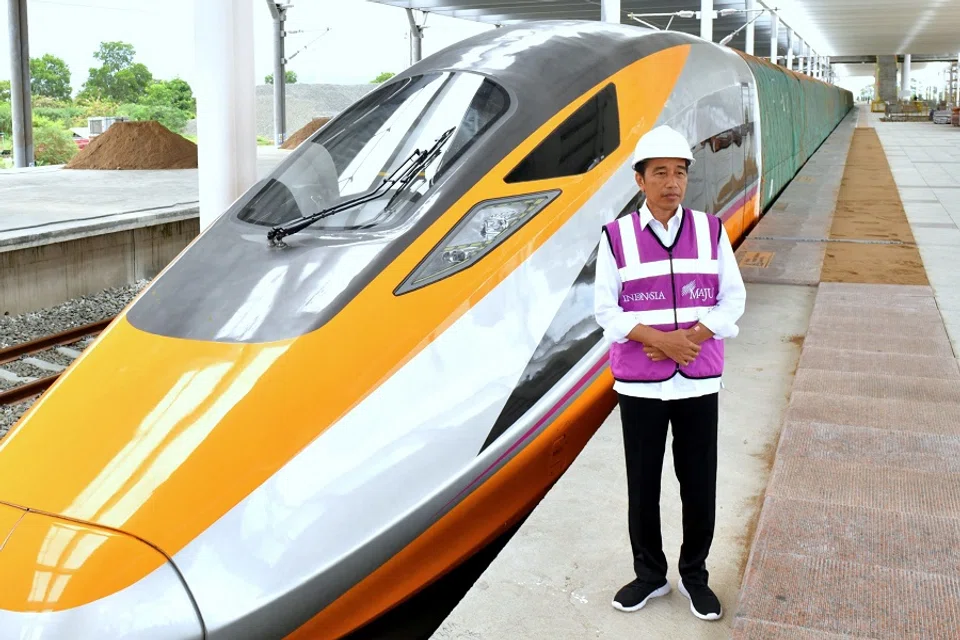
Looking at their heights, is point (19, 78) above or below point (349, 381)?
above

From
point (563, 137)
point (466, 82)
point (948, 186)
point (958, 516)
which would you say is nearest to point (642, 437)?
point (958, 516)

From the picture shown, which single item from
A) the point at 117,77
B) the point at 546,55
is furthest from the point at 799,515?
the point at 117,77

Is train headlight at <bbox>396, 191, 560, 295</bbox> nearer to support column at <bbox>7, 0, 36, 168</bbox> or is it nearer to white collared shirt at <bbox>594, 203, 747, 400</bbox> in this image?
white collared shirt at <bbox>594, 203, 747, 400</bbox>

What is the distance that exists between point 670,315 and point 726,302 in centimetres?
16

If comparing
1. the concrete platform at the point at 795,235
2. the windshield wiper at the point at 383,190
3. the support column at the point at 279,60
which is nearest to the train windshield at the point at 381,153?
the windshield wiper at the point at 383,190

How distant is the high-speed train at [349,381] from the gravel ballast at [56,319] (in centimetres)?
454

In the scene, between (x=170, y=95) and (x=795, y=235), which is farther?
(x=170, y=95)

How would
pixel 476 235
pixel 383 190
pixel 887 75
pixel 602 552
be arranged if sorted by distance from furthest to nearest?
pixel 887 75 → pixel 383 190 → pixel 476 235 → pixel 602 552

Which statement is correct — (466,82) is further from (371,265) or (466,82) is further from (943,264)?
(943,264)

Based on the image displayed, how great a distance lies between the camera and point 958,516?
3236mm

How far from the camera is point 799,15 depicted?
1581 inches

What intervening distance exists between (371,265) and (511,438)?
791mm

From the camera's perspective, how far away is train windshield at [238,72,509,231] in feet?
13.2

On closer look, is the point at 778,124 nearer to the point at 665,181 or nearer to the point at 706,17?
the point at 665,181
